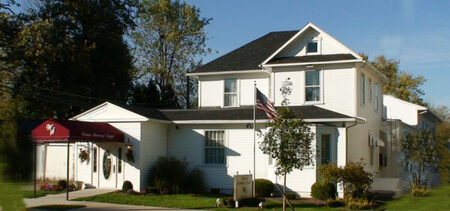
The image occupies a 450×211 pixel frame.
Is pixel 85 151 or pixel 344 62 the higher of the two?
pixel 344 62

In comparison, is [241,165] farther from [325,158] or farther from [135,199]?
[135,199]

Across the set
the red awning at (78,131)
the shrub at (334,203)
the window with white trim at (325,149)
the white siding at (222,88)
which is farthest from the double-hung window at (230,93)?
the shrub at (334,203)

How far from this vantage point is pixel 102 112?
89.0 feet

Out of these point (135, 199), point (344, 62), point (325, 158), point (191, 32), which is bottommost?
point (135, 199)

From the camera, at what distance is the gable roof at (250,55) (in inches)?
1233

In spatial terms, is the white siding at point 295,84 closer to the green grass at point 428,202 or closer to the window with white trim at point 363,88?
the window with white trim at point 363,88

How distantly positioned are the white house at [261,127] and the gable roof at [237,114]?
0.15 ft

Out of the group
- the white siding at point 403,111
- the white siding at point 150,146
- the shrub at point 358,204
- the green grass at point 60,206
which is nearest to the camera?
the green grass at point 60,206

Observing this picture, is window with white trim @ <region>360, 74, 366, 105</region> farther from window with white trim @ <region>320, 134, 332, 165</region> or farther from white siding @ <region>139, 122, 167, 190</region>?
white siding @ <region>139, 122, 167, 190</region>

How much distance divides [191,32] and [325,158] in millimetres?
29954

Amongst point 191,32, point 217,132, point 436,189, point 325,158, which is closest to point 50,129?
point 217,132

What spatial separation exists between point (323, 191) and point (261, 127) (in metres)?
4.92

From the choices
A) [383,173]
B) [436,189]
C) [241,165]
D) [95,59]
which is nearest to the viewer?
[436,189]

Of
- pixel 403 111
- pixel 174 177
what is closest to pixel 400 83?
pixel 403 111
